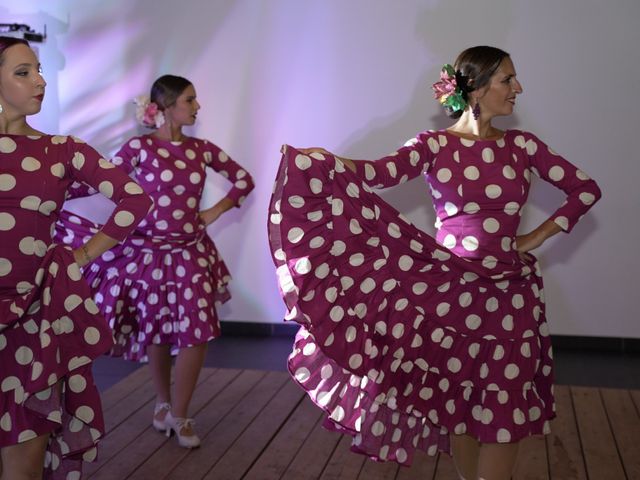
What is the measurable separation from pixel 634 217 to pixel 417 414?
8.86ft

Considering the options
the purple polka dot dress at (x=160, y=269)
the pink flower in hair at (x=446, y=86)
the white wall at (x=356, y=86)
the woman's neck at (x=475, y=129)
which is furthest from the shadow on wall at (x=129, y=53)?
the woman's neck at (x=475, y=129)

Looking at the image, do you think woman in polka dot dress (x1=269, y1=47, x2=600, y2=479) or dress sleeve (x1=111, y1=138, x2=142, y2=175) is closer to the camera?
woman in polka dot dress (x1=269, y1=47, x2=600, y2=479)

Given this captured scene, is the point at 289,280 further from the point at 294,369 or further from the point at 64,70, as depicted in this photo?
the point at 64,70

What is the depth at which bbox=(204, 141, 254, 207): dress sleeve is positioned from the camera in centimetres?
389

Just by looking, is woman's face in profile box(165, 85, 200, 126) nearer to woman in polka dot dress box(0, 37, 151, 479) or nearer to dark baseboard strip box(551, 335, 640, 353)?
woman in polka dot dress box(0, 37, 151, 479)

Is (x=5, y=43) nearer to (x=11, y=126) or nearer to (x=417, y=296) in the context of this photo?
(x=11, y=126)

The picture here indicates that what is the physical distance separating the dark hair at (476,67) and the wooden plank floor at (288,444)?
60.0 inches

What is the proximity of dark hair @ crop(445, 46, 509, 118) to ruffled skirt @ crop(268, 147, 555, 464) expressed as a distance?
0.54m

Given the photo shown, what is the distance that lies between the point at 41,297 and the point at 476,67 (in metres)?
1.59

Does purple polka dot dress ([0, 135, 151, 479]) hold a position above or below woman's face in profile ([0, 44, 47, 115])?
below

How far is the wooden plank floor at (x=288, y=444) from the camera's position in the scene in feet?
10.4

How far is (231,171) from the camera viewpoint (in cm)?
394

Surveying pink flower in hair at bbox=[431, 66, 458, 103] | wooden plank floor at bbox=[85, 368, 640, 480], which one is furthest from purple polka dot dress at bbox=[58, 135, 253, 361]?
pink flower in hair at bbox=[431, 66, 458, 103]

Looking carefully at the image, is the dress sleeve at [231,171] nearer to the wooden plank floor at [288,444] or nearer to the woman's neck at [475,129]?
the wooden plank floor at [288,444]
